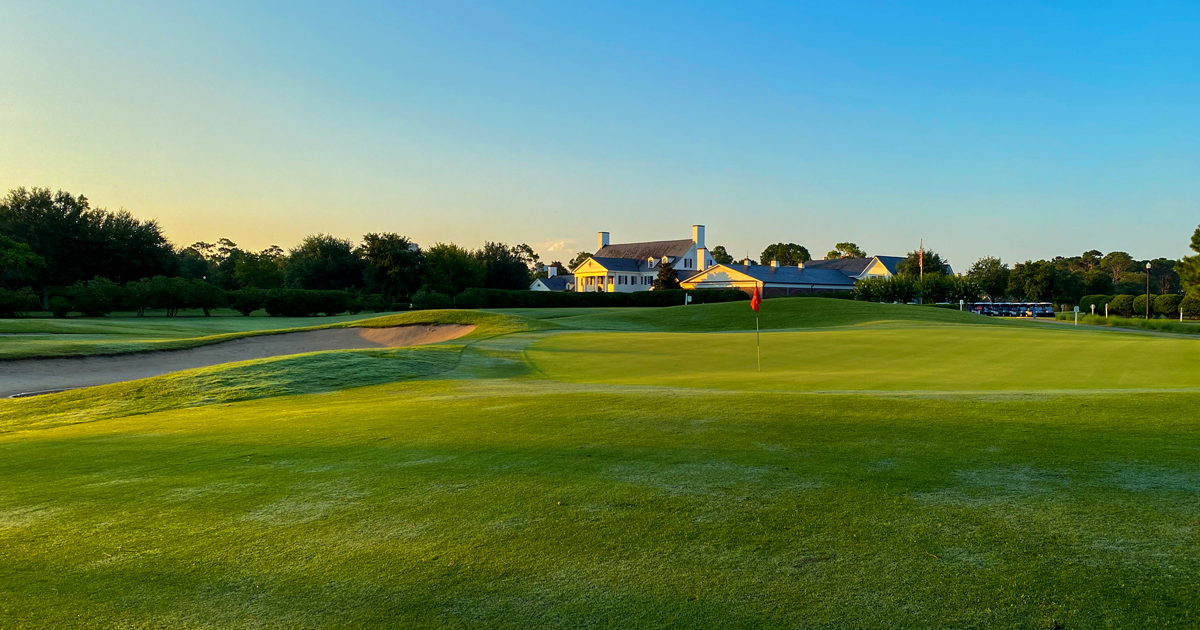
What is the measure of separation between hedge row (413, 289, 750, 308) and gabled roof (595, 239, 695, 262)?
41553 millimetres

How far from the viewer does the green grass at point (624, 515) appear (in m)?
3.63

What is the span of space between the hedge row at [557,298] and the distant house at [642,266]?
118ft

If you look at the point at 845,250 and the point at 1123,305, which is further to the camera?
the point at 845,250

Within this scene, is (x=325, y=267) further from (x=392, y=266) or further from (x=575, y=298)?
(x=575, y=298)

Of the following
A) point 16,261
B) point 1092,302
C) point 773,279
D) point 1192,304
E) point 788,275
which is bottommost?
point 1092,302

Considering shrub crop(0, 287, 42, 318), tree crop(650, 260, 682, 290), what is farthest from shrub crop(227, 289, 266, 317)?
tree crop(650, 260, 682, 290)

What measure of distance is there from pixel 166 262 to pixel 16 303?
22.0m

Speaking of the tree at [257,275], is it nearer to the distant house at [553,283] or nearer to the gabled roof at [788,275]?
the distant house at [553,283]

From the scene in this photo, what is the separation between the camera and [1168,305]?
2852 inches

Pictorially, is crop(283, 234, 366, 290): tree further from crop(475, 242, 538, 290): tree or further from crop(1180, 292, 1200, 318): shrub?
crop(1180, 292, 1200, 318): shrub

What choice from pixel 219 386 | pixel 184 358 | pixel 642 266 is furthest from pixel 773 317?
pixel 642 266

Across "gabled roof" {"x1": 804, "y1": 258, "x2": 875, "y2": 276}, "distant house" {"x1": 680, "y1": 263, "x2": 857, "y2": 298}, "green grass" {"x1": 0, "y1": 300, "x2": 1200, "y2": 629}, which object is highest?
"gabled roof" {"x1": 804, "y1": 258, "x2": 875, "y2": 276}

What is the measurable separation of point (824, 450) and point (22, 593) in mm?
6459

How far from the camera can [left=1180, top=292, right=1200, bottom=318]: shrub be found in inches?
2616
